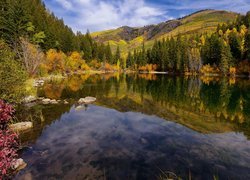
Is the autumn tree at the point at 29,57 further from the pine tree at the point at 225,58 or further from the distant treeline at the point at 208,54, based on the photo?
the distant treeline at the point at 208,54

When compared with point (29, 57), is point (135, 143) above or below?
below

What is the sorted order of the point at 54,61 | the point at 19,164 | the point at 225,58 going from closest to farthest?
the point at 19,164 < the point at 54,61 < the point at 225,58

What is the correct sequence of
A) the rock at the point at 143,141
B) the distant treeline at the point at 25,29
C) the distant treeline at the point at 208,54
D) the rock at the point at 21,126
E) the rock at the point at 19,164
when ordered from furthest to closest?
the distant treeline at the point at 208,54 < the distant treeline at the point at 25,29 < the rock at the point at 21,126 < the rock at the point at 143,141 < the rock at the point at 19,164

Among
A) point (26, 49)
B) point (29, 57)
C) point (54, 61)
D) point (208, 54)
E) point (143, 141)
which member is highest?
point (26, 49)

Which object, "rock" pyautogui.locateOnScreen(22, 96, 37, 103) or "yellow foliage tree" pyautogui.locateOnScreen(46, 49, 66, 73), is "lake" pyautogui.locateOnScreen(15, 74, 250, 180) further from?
"yellow foliage tree" pyautogui.locateOnScreen(46, 49, 66, 73)

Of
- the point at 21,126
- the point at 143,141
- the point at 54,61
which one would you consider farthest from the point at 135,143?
the point at 54,61

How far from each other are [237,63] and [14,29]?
9384 centimetres

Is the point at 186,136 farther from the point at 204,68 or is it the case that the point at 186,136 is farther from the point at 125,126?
the point at 204,68

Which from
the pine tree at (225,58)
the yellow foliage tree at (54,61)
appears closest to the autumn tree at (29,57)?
the yellow foliage tree at (54,61)

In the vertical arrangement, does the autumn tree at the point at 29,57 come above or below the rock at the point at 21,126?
above

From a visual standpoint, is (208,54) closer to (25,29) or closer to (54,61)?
(54,61)

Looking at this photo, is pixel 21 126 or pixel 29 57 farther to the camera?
pixel 29 57

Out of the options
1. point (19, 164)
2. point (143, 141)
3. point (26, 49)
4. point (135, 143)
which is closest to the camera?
point (19, 164)

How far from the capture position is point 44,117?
26641mm
